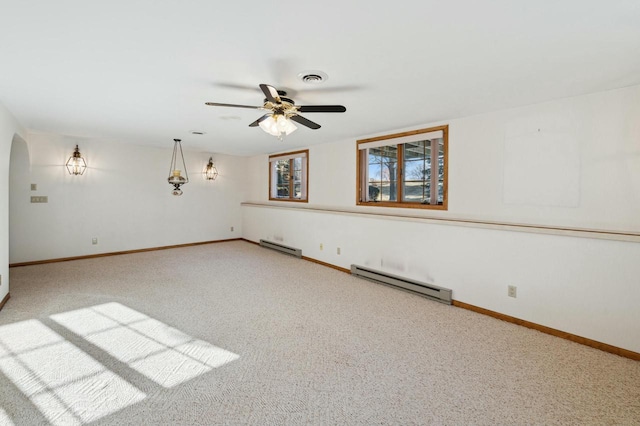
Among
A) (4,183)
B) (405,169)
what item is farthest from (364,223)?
(4,183)

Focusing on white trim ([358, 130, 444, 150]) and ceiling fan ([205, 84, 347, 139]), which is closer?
ceiling fan ([205, 84, 347, 139])

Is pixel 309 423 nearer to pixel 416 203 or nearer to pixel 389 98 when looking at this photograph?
pixel 389 98

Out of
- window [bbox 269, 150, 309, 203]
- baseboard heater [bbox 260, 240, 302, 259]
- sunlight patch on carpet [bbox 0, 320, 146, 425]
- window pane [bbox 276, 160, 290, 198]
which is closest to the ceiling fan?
sunlight patch on carpet [bbox 0, 320, 146, 425]

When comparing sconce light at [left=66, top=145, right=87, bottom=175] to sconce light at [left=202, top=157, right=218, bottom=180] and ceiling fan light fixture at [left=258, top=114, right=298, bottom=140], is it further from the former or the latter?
ceiling fan light fixture at [left=258, top=114, right=298, bottom=140]

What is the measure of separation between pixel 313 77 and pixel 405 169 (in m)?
2.41

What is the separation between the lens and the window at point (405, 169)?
157 inches

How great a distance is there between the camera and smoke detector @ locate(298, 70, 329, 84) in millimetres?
2352

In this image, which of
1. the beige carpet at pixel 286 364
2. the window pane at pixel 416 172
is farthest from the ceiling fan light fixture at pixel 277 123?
the window pane at pixel 416 172

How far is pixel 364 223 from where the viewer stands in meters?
4.64

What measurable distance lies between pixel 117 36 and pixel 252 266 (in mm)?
3919

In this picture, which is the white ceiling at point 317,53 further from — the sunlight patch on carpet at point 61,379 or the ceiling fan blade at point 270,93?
the sunlight patch on carpet at point 61,379

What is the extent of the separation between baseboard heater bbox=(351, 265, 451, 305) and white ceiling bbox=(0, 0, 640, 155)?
82.2 inches

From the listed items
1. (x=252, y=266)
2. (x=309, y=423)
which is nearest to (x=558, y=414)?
(x=309, y=423)

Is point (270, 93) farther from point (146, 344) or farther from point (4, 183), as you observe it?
point (4, 183)
